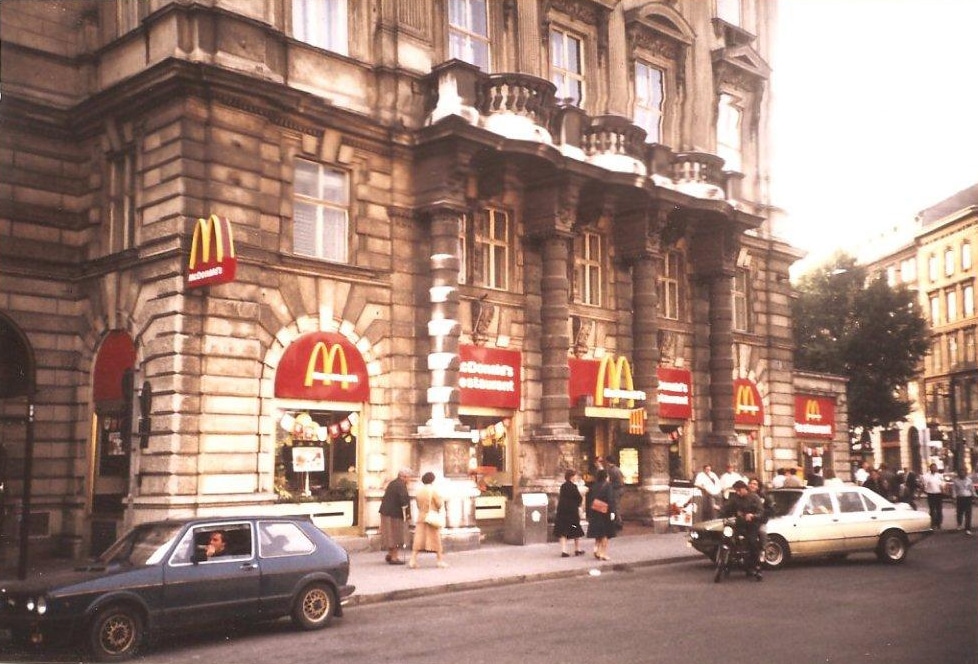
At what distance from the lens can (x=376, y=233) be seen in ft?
68.8

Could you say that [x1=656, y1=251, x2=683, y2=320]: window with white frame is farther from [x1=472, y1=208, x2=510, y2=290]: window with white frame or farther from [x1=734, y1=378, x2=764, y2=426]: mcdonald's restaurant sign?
[x1=472, y1=208, x2=510, y2=290]: window with white frame

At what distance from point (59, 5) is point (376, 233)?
797cm

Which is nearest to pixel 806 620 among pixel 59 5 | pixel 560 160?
pixel 560 160

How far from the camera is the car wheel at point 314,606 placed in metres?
11.8

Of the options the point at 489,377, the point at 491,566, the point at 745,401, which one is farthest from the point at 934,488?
the point at 491,566

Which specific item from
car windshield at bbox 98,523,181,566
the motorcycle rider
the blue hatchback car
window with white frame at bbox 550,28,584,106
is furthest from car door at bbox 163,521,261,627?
window with white frame at bbox 550,28,584,106

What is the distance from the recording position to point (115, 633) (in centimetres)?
1023

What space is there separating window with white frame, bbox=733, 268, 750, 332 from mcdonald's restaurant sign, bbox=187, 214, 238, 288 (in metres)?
18.8

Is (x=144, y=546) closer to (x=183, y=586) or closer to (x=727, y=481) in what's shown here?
(x=183, y=586)

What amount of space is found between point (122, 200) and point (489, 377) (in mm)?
8754

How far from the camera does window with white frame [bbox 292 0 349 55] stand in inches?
798

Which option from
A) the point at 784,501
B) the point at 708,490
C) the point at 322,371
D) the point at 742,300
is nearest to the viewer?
the point at 784,501

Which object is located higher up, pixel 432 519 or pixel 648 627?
pixel 432 519

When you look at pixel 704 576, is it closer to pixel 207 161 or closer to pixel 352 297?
pixel 352 297
